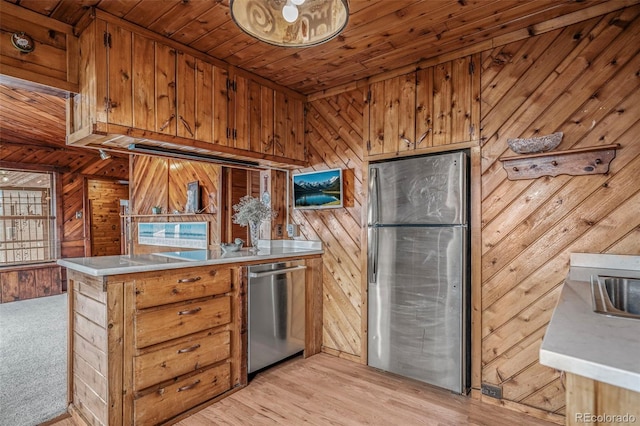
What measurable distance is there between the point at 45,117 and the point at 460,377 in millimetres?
5593

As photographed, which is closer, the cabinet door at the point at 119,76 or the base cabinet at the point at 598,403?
the base cabinet at the point at 598,403

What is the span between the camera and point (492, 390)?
2.48 metres

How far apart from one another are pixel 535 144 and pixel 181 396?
Result: 300 cm

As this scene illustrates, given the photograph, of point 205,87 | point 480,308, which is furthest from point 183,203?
point 480,308

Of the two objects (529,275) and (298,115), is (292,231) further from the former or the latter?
(529,275)

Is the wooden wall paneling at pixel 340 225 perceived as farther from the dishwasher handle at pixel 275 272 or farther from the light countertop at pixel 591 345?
the light countertop at pixel 591 345

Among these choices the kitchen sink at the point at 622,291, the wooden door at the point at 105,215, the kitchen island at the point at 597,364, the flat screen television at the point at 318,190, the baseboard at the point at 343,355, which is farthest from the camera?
the wooden door at the point at 105,215

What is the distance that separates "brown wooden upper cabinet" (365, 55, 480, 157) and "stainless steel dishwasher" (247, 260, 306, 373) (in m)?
1.44

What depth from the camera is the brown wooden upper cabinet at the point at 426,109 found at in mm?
2650

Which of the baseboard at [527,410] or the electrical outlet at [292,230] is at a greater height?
the electrical outlet at [292,230]

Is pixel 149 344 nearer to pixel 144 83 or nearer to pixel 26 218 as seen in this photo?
pixel 144 83

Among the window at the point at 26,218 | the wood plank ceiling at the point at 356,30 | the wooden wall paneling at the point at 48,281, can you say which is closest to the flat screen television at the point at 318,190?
the wood plank ceiling at the point at 356,30

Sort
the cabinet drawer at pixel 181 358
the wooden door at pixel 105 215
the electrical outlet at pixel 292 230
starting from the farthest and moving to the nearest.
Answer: the wooden door at pixel 105 215, the electrical outlet at pixel 292 230, the cabinet drawer at pixel 181 358

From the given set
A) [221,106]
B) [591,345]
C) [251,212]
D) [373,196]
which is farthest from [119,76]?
[591,345]
